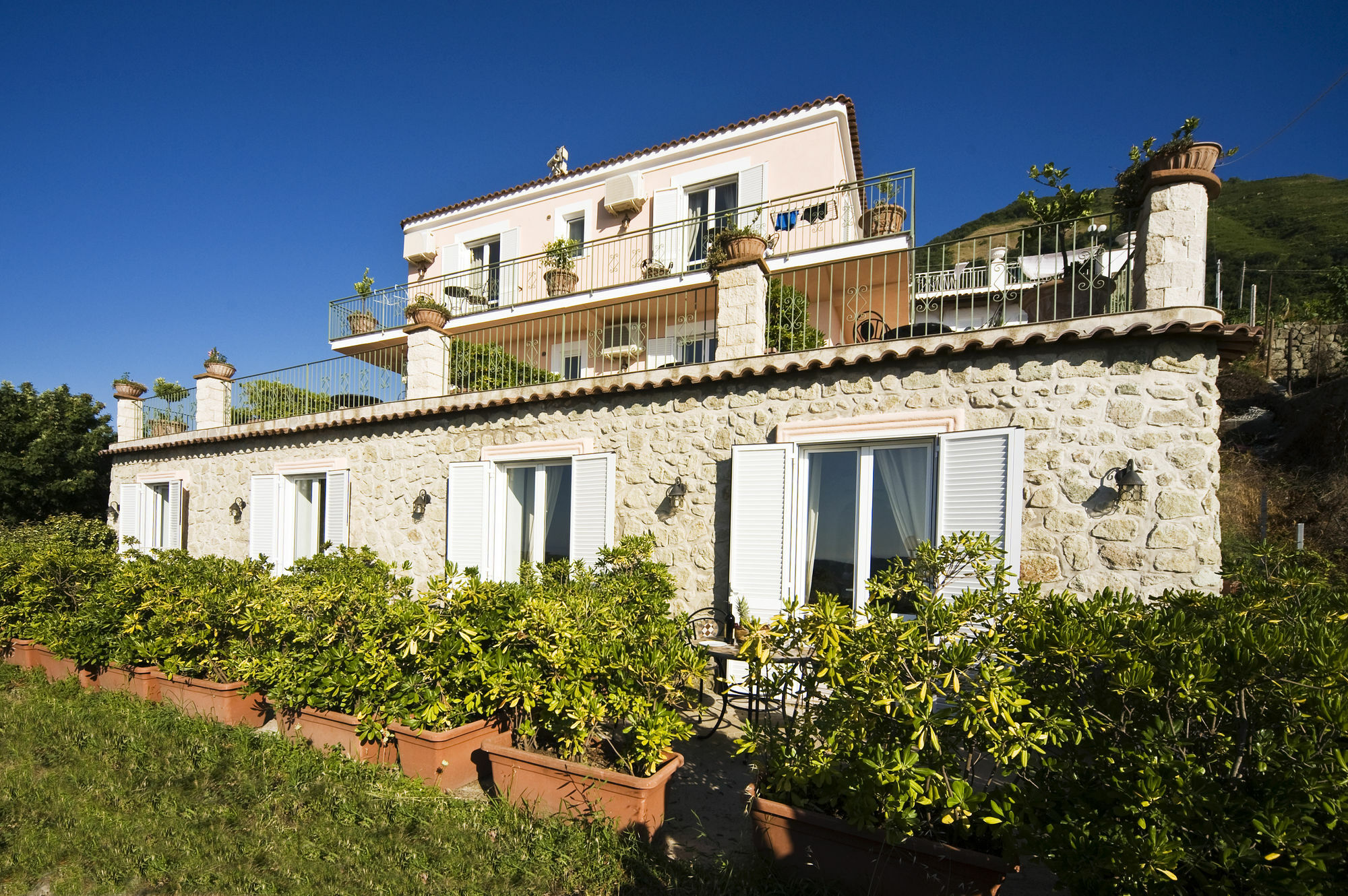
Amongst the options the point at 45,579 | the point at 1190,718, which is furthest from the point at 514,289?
the point at 1190,718

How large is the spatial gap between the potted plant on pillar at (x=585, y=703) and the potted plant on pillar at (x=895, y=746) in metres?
0.59

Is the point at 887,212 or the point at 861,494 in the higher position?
the point at 887,212

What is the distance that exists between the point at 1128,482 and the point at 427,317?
8215 mm

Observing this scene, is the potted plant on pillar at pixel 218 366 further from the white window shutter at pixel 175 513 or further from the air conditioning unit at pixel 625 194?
the air conditioning unit at pixel 625 194

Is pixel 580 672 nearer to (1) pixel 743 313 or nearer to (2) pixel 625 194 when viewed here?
(1) pixel 743 313

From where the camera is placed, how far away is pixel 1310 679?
2.11 meters

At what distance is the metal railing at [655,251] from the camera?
10352 mm

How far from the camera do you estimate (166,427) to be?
13195 millimetres

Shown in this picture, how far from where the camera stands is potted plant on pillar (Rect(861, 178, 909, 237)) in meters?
10.1

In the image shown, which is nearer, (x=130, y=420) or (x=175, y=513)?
(x=175, y=513)

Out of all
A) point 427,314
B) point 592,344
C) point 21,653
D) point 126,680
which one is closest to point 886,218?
point 592,344

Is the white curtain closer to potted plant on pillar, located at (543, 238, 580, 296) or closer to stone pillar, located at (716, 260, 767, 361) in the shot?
stone pillar, located at (716, 260, 767, 361)

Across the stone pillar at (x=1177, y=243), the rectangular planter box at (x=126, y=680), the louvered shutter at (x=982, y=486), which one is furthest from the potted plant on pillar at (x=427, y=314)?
the stone pillar at (x=1177, y=243)

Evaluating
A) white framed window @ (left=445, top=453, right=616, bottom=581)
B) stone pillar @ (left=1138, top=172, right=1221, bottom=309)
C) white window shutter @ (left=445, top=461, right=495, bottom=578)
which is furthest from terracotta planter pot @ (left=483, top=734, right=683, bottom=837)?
stone pillar @ (left=1138, top=172, right=1221, bottom=309)
